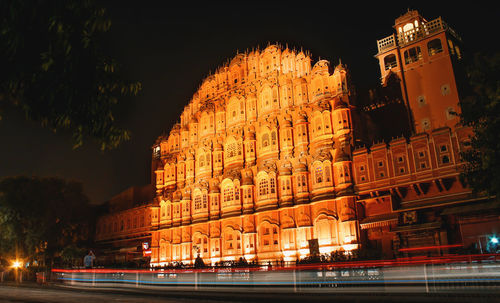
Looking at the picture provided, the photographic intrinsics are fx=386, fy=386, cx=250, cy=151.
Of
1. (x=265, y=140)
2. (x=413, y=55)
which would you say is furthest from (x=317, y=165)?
(x=413, y=55)

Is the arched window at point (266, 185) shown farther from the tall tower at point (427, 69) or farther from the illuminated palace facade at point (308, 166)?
the tall tower at point (427, 69)

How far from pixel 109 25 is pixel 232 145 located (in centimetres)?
4099

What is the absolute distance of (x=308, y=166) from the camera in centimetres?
4200

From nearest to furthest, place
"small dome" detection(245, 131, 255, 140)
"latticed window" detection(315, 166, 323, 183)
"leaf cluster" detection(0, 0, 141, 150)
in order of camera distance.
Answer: "leaf cluster" detection(0, 0, 141, 150) → "latticed window" detection(315, 166, 323, 183) → "small dome" detection(245, 131, 255, 140)

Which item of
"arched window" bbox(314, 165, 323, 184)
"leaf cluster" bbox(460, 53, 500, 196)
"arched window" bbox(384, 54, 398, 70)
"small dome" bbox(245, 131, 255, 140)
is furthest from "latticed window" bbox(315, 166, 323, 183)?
"leaf cluster" bbox(460, 53, 500, 196)

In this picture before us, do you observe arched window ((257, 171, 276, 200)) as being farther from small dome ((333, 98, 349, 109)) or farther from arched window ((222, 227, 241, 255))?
small dome ((333, 98, 349, 109))

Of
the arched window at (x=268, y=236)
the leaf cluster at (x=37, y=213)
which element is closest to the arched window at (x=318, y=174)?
the arched window at (x=268, y=236)

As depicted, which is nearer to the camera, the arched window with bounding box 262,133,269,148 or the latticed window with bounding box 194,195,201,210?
the arched window with bounding box 262,133,269,148

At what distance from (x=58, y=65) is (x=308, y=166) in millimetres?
35653

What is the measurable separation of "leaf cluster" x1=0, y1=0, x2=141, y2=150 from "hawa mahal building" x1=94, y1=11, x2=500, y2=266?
27.9 meters

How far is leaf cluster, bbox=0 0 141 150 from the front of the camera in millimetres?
7516

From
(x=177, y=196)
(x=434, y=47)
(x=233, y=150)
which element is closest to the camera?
(x=434, y=47)

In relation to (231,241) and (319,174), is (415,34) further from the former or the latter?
(231,241)

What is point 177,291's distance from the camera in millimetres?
22375
